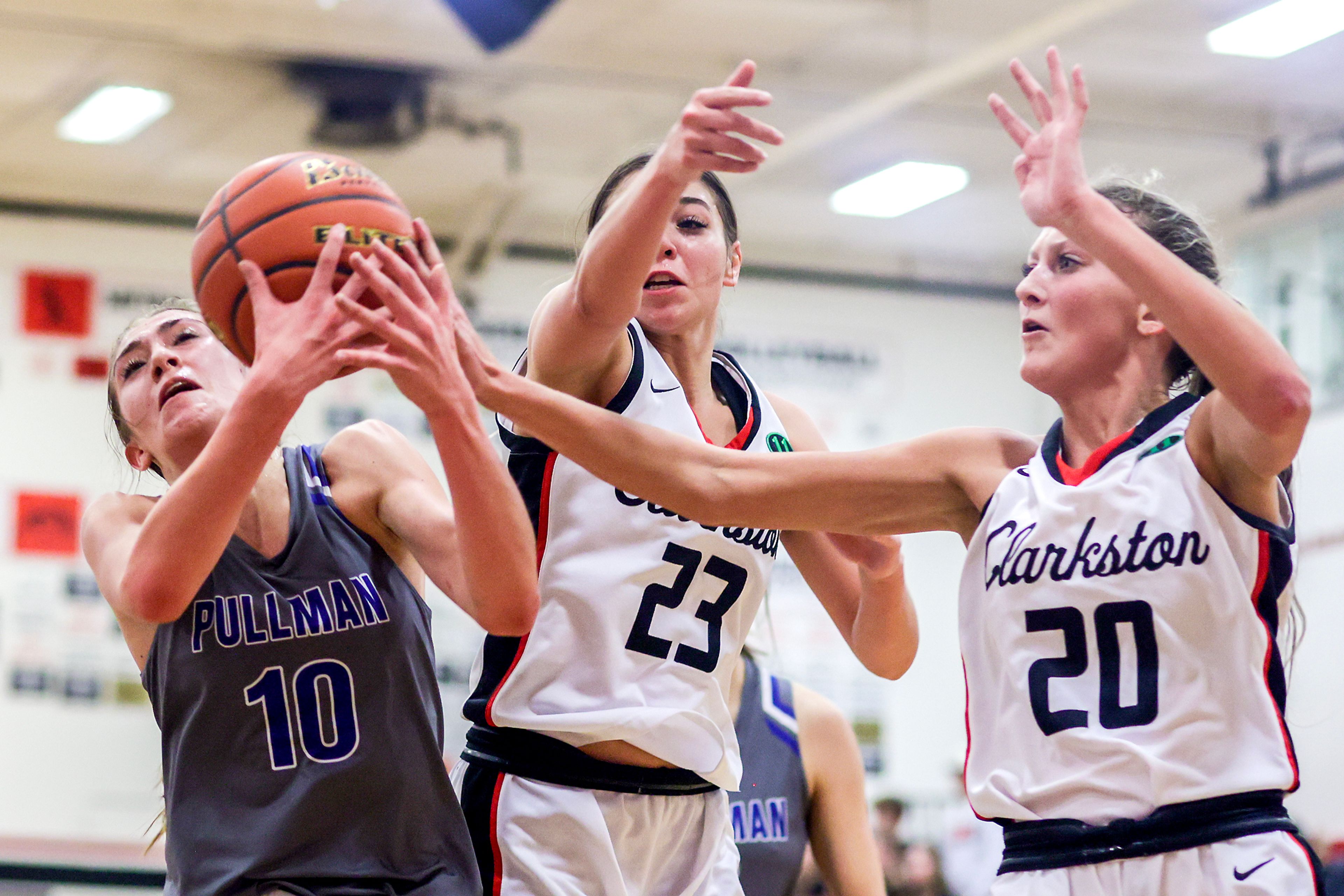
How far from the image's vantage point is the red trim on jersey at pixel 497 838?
2.97 meters

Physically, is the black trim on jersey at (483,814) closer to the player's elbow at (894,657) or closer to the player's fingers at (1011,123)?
the player's elbow at (894,657)

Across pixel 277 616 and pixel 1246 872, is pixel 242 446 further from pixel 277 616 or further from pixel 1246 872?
pixel 1246 872

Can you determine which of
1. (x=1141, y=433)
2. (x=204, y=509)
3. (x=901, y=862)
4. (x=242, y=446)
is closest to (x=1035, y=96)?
(x=1141, y=433)

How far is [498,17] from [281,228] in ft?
17.0

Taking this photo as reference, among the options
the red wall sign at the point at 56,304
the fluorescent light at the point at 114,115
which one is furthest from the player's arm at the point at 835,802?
the red wall sign at the point at 56,304

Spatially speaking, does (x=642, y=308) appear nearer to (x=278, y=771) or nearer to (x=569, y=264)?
(x=278, y=771)

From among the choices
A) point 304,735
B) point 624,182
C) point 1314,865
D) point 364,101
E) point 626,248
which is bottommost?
point 1314,865

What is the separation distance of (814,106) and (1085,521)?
7741mm

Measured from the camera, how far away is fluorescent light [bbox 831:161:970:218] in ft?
36.0

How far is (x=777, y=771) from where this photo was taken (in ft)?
13.9

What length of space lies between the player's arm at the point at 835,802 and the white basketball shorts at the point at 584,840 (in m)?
1.16

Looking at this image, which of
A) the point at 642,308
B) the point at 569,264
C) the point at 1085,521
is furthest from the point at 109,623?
the point at 1085,521

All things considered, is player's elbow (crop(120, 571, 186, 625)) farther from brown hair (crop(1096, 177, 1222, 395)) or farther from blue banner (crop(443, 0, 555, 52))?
blue banner (crop(443, 0, 555, 52))

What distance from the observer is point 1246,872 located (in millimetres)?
2404
